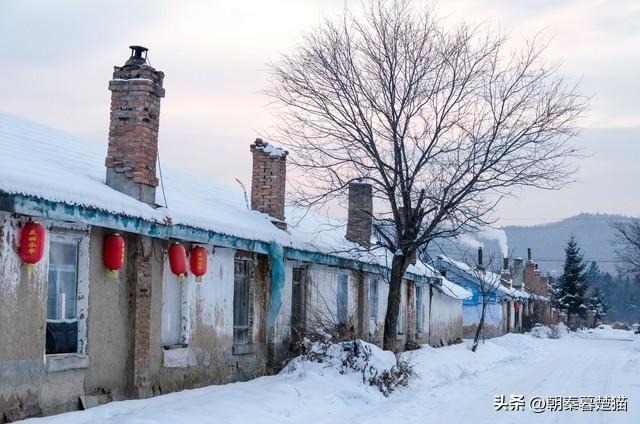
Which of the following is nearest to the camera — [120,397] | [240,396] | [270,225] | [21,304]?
[21,304]

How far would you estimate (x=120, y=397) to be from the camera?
40.6 ft

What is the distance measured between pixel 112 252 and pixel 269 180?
7949 mm

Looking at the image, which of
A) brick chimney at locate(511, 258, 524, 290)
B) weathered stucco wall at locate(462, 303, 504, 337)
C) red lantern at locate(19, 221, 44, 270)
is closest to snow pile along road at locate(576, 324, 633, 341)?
brick chimney at locate(511, 258, 524, 290)

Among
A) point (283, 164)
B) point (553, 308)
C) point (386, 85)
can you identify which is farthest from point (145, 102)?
point (553, 308)

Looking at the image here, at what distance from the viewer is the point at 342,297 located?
73.6ft

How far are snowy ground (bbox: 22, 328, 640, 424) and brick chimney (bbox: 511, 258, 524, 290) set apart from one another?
49772 millimetres

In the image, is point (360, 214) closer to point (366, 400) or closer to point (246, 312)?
point (246, 312)

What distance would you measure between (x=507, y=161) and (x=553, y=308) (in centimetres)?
6787

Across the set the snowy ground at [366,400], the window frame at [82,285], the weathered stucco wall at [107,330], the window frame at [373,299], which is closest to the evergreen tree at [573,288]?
the window frame at [373,299]

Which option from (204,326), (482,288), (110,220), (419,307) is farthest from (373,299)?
(110,220)

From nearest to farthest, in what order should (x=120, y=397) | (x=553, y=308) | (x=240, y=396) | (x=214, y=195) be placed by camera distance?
(x=120, y=397) → (x=240, y=396) → (x=214, y=195) → (x=553, y=308)

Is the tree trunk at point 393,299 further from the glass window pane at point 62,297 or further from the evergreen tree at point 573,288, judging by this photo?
the evergreen tree at point 573,288

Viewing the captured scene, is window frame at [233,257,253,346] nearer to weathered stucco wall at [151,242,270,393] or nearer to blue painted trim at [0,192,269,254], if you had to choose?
weathered stucco wall at [151,242,270,393]

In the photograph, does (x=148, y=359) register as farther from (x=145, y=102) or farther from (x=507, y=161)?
(x=507, y=161)
